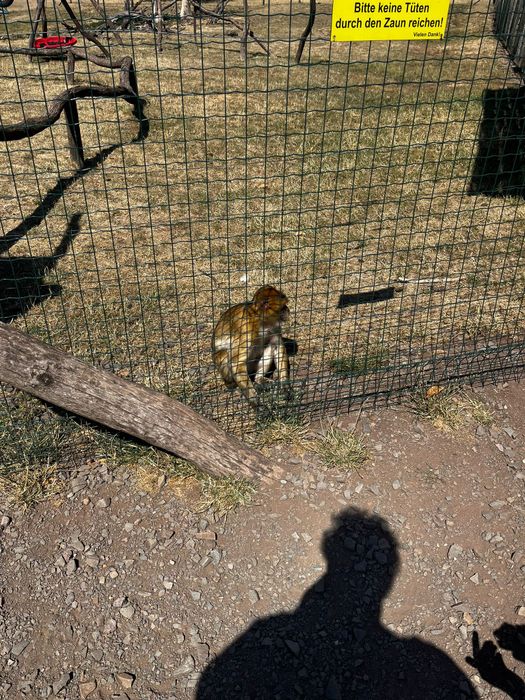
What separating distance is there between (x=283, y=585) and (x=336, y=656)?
371 mm

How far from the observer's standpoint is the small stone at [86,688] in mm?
2496

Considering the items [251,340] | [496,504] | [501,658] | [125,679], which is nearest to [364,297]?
[251,340]

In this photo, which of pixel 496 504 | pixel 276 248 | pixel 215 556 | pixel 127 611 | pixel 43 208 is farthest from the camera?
pixel 43 208

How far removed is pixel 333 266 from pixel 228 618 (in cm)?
323

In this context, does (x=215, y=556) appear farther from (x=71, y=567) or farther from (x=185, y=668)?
(x=71, y=567)

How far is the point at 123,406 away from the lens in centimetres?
300

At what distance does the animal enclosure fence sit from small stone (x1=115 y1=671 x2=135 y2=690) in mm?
1371

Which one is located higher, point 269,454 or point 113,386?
point 113,386

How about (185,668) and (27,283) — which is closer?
(185,668)

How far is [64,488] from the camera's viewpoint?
329 cm

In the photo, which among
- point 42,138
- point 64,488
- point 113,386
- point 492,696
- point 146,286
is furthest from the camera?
point 42,138

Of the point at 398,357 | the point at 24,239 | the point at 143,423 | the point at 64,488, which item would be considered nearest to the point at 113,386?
the point at 143,423

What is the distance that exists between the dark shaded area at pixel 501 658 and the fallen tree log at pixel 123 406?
1198mm

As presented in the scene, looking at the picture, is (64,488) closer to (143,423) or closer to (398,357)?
(143,423)
